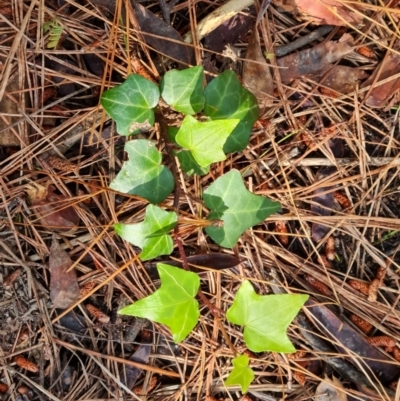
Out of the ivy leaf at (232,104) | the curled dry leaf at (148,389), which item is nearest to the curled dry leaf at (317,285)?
the ivy leaf at (232,104)

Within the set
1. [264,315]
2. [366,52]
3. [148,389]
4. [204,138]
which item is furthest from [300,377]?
[366,52]

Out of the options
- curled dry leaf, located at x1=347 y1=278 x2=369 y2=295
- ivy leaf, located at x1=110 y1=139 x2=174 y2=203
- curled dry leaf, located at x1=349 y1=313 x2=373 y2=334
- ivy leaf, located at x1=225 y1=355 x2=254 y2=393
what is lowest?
curled dry leaf, located at x1=349 y1=313 x2=373 y2=334

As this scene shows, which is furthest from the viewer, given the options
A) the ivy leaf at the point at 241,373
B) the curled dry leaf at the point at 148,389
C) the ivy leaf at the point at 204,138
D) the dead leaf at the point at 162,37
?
the curled dry leaf at the point at 148,389

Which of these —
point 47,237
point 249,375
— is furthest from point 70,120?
point 249,375

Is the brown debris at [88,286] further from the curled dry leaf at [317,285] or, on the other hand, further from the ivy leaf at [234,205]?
the curled dry leaf at [317,285]

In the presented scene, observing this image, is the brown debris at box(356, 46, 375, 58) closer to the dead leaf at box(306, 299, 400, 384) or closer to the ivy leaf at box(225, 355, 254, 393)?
the dead leaf at box(306, 299, 400, 384)

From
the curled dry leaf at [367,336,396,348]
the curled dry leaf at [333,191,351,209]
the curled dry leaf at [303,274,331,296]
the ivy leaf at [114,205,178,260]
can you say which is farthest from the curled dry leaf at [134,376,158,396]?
the curled dry leaf at [333,191,351,209]
